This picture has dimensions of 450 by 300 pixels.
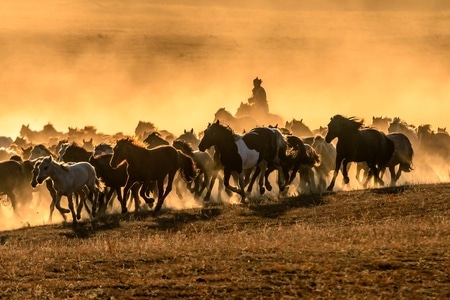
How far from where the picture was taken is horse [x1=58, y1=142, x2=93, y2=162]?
3653 cm

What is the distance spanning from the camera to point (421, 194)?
30594 millimetres

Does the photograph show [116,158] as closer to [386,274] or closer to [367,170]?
[367,170]

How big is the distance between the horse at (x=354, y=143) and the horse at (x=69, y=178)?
833 centimetres

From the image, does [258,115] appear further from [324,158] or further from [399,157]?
[399,157]

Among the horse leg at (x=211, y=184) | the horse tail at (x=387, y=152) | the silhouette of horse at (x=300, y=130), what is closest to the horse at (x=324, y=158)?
the horse tail at (x=387, y=152)

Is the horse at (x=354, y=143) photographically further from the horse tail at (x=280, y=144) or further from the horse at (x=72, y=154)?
the horse at (x=72, y=154)

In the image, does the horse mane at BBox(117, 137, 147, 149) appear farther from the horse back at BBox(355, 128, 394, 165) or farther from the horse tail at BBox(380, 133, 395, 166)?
→ the horse tail at BBox(380, 133, 395, 166)

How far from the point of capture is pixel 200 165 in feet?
124

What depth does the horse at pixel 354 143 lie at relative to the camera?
36375 millimetres

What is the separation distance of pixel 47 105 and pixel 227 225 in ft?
468

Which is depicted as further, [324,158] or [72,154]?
[324,158]

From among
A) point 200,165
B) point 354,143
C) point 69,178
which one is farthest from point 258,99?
point 69,178

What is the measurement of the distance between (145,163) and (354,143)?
25.4 feet

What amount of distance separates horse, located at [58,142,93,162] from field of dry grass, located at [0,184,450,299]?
7194 millimetres
